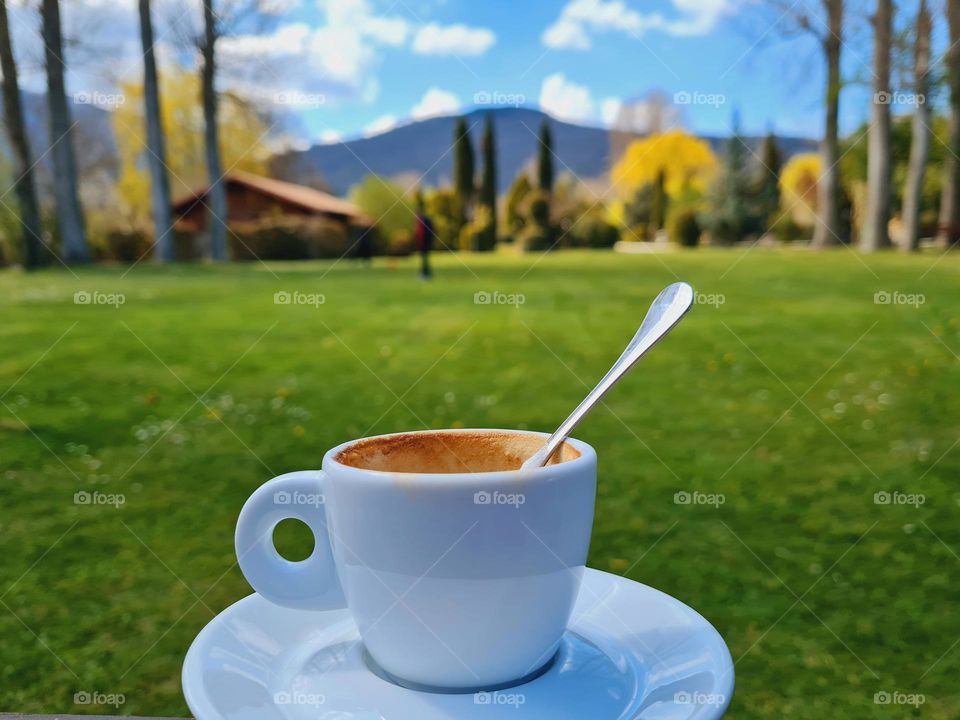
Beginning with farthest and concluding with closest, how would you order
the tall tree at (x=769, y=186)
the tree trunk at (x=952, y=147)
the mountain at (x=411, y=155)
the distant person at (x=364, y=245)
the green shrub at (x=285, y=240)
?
the tall tree at (x=769, y=186), the mountain at (x=411, y=155), the distant person at (x=364, y=245), the green shrub at (x=285, y=240), the tree trunk at (x=952, y=147)

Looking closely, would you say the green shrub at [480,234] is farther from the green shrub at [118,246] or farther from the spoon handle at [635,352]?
the spoon handle at [635,352]

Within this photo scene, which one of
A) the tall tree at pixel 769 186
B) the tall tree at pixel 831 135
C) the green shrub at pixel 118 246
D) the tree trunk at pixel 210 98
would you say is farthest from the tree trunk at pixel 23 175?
the tall tree at pixel 769 186

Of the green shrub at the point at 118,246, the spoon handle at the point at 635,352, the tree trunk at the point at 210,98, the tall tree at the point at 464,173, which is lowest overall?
the green shrub at the point at 118,246

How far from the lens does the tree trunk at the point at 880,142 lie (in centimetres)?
918

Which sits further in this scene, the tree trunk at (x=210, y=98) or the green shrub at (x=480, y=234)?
the green shrub at (x=480, y=234)

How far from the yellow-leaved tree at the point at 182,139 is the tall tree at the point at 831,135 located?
7755 mm

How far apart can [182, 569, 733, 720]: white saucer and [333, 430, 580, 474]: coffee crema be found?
155 millimetres

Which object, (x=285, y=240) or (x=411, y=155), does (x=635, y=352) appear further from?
(x=411, y=155)

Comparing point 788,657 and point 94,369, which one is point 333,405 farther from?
point 788,657

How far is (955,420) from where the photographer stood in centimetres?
377

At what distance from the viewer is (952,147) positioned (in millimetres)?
10305

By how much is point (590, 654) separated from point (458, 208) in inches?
741

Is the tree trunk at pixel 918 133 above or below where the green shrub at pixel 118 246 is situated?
above

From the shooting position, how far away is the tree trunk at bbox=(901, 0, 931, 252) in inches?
357
